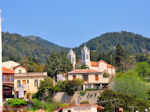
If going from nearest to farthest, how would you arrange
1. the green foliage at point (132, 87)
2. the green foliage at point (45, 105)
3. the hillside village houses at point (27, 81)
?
the green foliage at point (45, 105)
the green foliage at point (132, 87)
the hillside village houses at point (27, 81)

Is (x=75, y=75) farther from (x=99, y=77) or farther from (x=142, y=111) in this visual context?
(x=142, y=111)

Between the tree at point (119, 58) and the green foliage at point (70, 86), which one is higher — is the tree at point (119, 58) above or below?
above

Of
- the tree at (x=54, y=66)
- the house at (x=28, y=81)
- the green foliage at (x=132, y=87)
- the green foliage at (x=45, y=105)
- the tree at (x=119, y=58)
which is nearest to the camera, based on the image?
the green foliage at (x=45, y=105)

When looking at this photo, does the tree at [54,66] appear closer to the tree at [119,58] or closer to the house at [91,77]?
the house at [91,77]

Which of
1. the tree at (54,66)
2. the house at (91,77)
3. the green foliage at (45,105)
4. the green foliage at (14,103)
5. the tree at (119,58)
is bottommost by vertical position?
the green foliage at (45,105)

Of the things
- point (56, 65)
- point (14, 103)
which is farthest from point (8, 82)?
point (56, 65)

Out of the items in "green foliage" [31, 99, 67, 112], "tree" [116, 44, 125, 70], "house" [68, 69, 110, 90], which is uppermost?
"tree" [116, 44, 125, 70]

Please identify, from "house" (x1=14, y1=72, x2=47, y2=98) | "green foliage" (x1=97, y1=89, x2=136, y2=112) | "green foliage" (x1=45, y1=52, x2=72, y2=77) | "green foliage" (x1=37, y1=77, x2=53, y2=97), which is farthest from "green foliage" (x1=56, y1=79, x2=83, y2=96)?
"green foliage" (x1=45, y1=52, x2=72, y2=77)

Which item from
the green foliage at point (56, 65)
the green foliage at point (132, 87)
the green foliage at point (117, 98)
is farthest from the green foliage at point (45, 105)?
the green foliage at point (56, 65)

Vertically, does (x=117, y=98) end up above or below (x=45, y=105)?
above

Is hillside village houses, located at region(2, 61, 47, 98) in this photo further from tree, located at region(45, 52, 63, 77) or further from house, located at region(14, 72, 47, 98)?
tree, located at region(45, 52, 63, 77)

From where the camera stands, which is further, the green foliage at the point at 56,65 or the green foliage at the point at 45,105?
the green foliage at the point at 56,65

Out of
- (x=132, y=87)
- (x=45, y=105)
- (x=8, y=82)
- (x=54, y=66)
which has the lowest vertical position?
(x=45, y=105)

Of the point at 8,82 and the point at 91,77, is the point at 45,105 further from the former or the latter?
the point at 91,77
